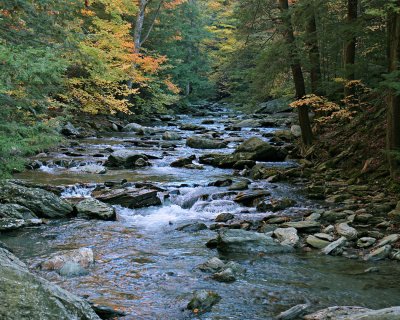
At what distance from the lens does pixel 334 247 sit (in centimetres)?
710

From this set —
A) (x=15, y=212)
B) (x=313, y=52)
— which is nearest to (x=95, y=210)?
(x=15, y=212)

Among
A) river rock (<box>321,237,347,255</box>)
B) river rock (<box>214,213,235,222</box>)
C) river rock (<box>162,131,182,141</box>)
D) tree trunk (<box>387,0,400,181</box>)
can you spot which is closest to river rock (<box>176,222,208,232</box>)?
river rock (<box>214,213,235,222</box>)

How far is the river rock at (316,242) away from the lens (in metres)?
7.37

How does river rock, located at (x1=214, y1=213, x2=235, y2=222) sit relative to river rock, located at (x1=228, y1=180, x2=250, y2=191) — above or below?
below

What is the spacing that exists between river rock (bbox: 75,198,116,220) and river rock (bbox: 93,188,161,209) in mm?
684

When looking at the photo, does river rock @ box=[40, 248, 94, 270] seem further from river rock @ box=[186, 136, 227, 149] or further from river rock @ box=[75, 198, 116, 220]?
river rock @ box=[186, 136, 227, 149]

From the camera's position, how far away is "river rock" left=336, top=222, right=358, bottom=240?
760 centimetres

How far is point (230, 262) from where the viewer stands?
6453mm

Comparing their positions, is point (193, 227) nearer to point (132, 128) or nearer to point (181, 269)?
point (181, 269)

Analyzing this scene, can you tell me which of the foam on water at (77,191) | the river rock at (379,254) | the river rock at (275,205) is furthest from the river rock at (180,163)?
the river rock at (379,254)

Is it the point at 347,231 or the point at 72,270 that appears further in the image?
the point at 347,231

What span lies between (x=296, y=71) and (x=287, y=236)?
26.1 ft

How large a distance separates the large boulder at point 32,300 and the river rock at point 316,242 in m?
4.80

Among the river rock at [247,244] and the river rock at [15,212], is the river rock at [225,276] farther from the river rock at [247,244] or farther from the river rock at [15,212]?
the river rock at [15,212]
